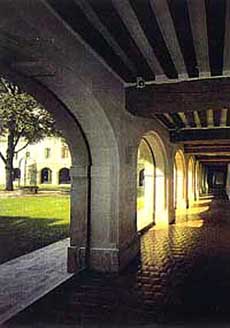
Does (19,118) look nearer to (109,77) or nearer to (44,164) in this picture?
(109,77)

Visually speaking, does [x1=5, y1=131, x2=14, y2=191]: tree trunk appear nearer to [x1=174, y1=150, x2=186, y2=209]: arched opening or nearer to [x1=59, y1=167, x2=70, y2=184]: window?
[x1=174, y1=150, x2=186, y2=209]: arched opening

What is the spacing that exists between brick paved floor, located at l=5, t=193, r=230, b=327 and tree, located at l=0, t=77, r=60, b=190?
1652 cm

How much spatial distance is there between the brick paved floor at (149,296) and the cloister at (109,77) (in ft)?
1.80

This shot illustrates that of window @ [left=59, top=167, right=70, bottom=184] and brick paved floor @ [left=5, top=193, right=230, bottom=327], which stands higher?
window @ [left=59, top=167, right=70, bottom=184]

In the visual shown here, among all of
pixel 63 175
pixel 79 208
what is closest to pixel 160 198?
pixel 79 208

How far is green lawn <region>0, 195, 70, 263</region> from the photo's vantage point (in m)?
8.15

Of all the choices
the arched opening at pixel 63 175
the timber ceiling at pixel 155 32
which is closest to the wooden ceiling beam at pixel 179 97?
the timber ceiling at pixel 155 32

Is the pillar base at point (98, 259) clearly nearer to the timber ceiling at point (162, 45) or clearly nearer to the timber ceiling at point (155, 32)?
the timber ceiling at point (162, 45)

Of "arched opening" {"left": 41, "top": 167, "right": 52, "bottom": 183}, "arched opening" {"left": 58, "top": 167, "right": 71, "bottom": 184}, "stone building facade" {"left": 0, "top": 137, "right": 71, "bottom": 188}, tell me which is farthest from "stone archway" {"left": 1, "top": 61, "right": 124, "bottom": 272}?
"arched opening" {"left": 41, "top": 167, "right": 52, "bottom": 183}

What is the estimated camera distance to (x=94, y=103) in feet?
18.8

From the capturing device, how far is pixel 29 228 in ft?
36.9

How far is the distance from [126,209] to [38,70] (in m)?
3.27

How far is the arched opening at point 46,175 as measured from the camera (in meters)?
46.6

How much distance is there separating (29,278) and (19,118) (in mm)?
19457
